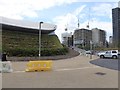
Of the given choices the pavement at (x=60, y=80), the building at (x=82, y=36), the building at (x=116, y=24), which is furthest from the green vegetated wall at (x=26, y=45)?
the building at (x=82, y=36)

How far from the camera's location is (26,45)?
4894 centimetres

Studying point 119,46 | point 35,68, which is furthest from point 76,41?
point 35,68

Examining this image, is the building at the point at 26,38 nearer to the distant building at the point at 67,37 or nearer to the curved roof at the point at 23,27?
the curved roof at the point at 23,27

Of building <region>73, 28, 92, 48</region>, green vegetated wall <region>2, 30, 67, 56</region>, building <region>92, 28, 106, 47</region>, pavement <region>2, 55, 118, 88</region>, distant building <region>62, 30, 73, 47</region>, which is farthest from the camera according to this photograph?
building <region>92, 28, 106, 47</region>

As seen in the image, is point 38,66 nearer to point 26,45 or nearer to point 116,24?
point 26,45

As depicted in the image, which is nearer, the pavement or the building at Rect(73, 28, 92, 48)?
the pavement

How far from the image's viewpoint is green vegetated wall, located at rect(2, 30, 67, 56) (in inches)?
1499

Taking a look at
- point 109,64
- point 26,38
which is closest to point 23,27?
point 26,38

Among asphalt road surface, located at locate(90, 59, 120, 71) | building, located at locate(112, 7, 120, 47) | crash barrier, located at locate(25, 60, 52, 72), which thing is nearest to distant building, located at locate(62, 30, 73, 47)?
building, located at locate(112, 7, 120, 47)

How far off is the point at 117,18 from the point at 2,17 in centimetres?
3246

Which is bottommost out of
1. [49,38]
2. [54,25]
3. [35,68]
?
[35,68]

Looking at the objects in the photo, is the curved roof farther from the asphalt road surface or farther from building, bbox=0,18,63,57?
the asphalt road surface

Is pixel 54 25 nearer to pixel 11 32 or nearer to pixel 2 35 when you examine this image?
pixel 11 32

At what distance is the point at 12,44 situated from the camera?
46.0m
